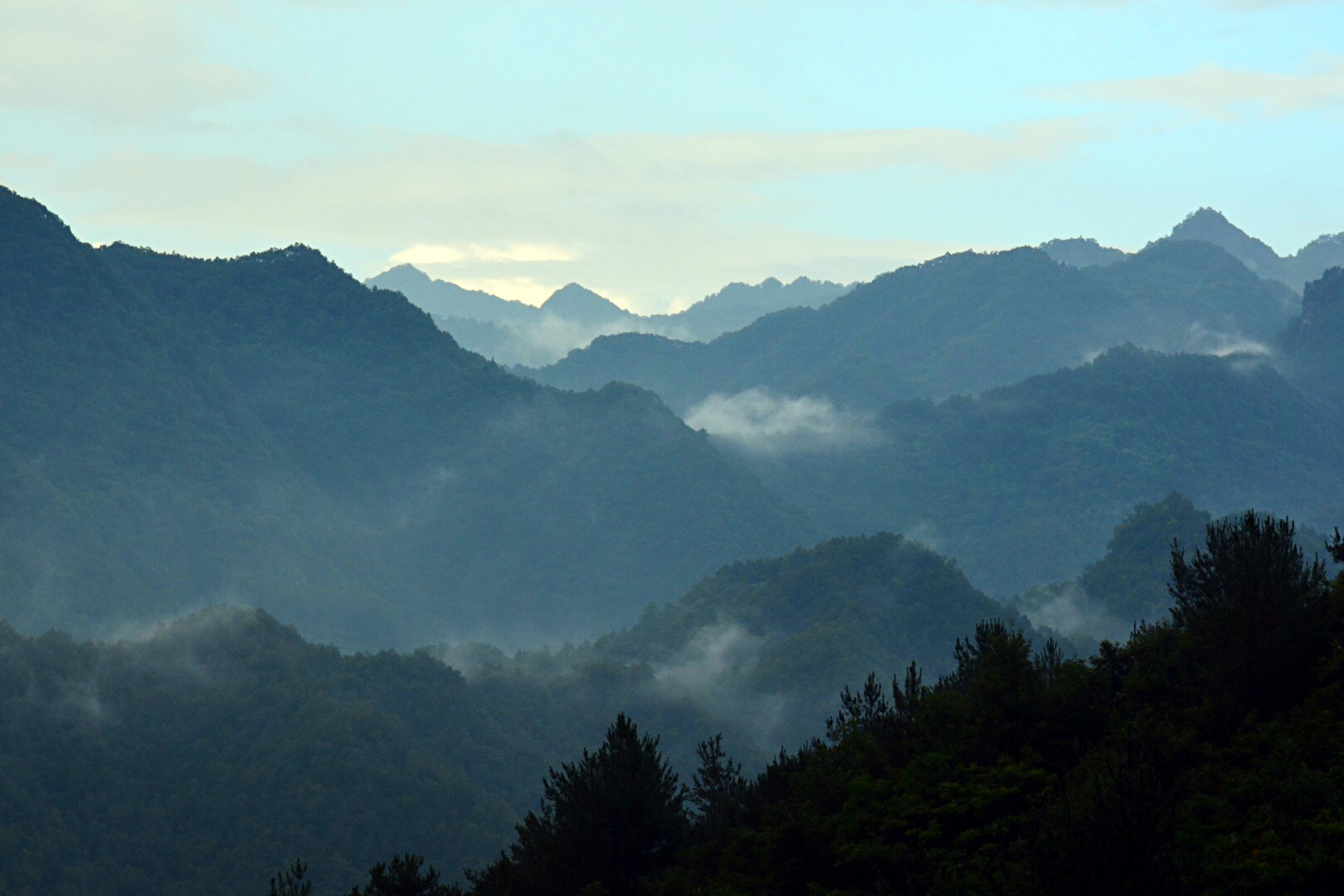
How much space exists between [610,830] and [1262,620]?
16788 mm

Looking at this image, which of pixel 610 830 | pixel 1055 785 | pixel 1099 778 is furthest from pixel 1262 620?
pixel 610 830

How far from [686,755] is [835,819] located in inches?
4553

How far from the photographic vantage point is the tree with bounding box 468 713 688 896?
33.1 meters

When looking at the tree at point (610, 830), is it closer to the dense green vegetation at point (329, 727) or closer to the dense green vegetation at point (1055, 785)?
the dense green vegetation at point (1055, 785)

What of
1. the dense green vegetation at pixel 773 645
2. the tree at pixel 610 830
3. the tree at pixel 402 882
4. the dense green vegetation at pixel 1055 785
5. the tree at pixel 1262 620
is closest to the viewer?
the dense green vegetation at pixel 1055 785

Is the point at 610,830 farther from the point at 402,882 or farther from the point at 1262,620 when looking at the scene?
the point at 1262,620

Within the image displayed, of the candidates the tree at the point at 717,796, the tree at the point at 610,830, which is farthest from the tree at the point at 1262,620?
the tree at the point at 610,830

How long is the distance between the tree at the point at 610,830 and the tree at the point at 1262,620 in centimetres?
1390

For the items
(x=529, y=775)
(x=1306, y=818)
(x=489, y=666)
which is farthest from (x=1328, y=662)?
(x=489, y=666)

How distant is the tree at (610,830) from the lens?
33094 mm

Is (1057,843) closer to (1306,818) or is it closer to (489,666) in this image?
(1306,818)

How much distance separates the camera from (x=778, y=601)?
178 metres

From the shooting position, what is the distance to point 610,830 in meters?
33.5

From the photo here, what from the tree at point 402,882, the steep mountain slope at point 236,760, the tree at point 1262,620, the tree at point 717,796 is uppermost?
the steep mountain slope at point 236,760
